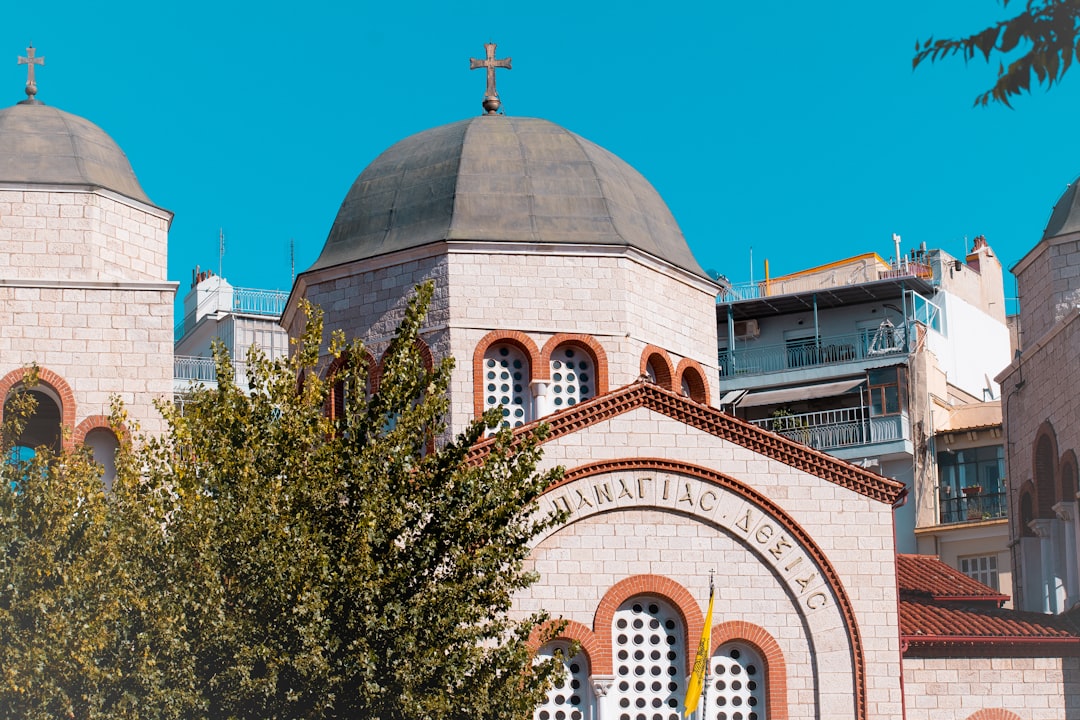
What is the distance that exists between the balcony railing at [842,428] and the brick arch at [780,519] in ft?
72.0

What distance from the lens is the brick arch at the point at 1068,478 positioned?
30.0 meters

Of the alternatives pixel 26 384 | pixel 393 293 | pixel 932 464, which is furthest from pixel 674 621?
pixel 932 464

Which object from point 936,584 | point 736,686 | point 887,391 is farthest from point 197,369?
point 736,686

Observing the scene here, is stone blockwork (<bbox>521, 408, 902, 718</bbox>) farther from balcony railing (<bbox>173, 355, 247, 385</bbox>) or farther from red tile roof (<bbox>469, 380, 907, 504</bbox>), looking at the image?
balcony railing (<bbox>173, 355, 247, 385</bbox>)

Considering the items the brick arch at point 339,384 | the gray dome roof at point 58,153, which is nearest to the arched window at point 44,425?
the gray dome roof at point 58,153

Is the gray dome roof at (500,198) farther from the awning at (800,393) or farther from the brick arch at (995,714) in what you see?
the awning at (800,393)

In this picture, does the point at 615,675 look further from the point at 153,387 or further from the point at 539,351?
the point at 153,387

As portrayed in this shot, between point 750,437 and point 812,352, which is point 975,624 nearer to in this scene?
point 750,437

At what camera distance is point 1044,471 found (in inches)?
1235

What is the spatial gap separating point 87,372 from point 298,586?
382 inches

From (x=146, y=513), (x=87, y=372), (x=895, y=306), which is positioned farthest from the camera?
(x=895, y=306)

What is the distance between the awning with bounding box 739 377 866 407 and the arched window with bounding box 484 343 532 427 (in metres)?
23.2

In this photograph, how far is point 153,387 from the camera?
91.0 feet

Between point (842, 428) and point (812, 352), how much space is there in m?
Answer: 3.84
